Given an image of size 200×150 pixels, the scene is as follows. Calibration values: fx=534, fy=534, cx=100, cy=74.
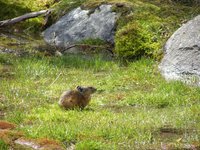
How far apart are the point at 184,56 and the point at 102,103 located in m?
3.43

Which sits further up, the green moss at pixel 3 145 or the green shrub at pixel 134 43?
the green moss at pixel 3 145

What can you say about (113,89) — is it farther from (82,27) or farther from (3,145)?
(82,27)

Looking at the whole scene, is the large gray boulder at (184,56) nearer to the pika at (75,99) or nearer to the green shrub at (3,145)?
the pika at (75,99)

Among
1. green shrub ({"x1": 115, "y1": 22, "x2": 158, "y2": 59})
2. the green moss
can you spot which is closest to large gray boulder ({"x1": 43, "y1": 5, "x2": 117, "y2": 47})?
green shrub ({"x1": 115, "y1": 22, "x2": 158, "y2": 59})

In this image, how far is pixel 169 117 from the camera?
9.93 metres

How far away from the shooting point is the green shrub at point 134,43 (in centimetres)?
1672

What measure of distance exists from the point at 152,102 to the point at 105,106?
3.37 feet

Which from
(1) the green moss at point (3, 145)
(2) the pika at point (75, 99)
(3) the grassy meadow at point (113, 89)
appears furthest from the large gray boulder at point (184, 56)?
(1) the green moss at point (3, 145)

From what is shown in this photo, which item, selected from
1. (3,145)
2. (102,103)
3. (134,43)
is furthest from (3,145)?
(134,43)

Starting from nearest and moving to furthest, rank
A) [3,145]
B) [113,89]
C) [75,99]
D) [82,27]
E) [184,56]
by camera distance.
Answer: [3,145], [75,99], [113,89], [184,56], [82,27]

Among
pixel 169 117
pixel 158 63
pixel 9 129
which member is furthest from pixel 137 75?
pixel 9 129

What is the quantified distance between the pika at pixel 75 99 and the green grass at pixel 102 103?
0.14 m

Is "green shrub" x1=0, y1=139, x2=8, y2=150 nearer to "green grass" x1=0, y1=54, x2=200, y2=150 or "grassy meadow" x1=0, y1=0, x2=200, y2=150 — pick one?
"grassy meadow" x1=0, y1=0, x2=200, y2=150

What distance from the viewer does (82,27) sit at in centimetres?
Result: 2009
